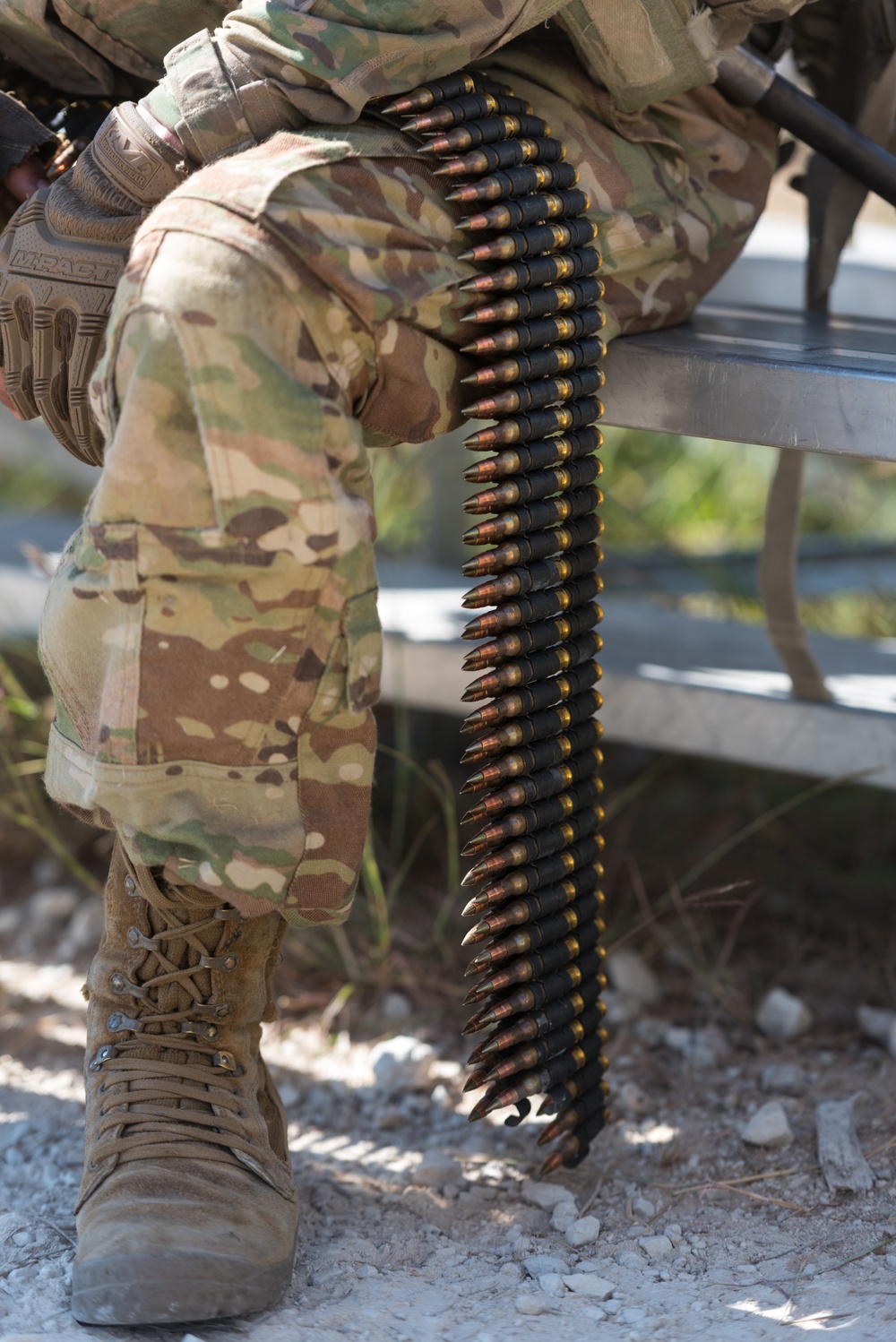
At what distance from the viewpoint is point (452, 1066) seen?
7.13 ft

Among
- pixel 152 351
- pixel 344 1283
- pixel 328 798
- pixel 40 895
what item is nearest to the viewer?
pixel 152 351

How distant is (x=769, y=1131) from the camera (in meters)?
1.89

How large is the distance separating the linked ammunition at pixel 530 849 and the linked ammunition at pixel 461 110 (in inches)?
31.7

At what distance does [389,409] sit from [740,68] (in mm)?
819

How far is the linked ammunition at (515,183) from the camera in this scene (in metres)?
1.50

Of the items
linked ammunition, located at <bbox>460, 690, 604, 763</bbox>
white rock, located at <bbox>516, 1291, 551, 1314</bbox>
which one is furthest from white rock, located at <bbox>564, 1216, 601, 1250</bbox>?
linked ammunition, located at <bbox>460, 690, 604, 763</bbox>

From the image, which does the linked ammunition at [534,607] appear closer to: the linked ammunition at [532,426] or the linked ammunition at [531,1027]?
the linked ammunition at [532,426]

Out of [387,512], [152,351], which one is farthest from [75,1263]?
[387,512]

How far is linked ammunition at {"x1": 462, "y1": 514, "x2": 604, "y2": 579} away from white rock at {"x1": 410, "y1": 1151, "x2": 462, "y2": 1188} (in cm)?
78

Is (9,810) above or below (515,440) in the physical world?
below

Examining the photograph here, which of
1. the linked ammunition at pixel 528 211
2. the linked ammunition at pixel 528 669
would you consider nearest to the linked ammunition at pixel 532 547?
the linked ammunition at pixel 528 669

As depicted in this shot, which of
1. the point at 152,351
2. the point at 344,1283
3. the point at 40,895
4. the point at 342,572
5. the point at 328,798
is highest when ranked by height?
the point at 152,351

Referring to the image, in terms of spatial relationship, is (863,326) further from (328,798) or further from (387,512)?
(387,512)

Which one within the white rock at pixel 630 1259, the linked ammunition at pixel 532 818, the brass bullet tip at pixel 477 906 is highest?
the linked ammunition at pixel 532 818
